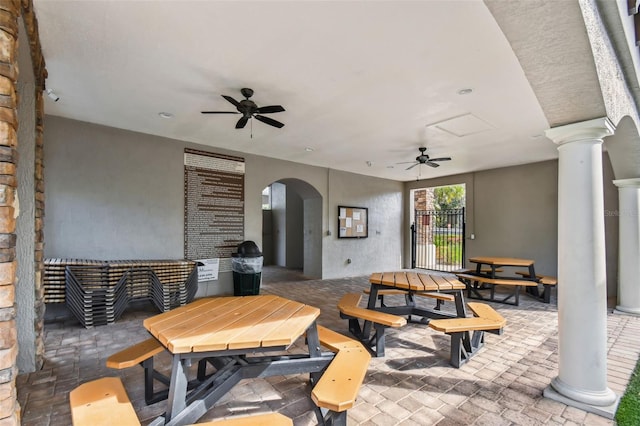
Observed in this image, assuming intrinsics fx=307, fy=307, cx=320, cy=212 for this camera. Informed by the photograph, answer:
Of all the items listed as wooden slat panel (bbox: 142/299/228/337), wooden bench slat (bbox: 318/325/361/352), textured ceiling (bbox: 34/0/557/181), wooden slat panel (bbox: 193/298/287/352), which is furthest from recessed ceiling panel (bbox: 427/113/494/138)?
wooden slat panel (bbox: 142/299/228/337)

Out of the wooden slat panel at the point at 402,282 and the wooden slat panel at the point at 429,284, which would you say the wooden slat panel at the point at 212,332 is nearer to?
the wooden slat panel at the point at 402,282

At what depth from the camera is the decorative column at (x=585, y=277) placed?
7.20 ft

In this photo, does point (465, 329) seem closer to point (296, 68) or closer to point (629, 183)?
point (296, 68)

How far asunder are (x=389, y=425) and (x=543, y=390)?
4.48ft

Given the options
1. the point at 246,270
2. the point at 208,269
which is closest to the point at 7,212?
the point at 246,270

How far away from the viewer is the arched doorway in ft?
25.9

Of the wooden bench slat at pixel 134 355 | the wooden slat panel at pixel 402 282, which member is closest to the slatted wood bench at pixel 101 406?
the wooden bench slat at pixel 134 355

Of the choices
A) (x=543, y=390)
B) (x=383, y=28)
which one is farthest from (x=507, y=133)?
(x=543, y=390)

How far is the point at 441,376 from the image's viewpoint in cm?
268

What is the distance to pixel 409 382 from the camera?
2578 mm

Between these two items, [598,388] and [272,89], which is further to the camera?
[272,89]

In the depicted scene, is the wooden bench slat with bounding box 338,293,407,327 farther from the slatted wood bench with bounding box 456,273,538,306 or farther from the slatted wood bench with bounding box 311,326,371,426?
the slatted wood bench with bounding box 456,273,538,306

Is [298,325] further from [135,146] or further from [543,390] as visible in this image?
[135,146]

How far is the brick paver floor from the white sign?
1.59m
